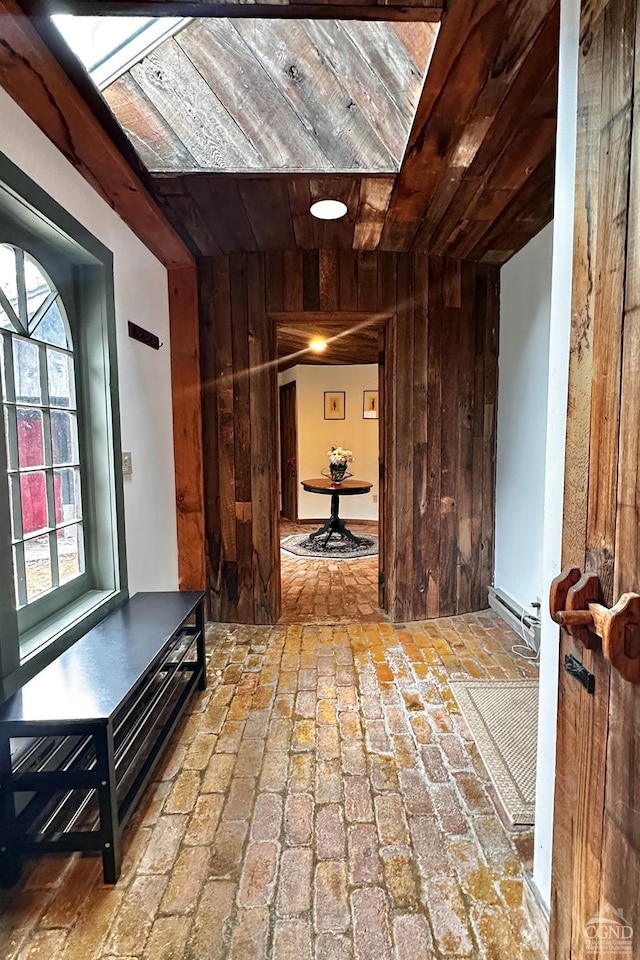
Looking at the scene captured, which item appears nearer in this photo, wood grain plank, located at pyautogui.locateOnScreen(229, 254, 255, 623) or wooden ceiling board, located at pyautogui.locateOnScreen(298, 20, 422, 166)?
wooden ceiling board, located at pyautogui.locateOnScreen(298, 20, 422, 166)

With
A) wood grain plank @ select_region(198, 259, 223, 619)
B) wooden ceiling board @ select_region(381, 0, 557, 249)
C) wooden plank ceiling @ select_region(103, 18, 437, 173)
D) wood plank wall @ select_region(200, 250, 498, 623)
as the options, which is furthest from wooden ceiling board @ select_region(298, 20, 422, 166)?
wood grain plank @ select_region(198, 259, 223, 619)

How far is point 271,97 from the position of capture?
6.18 feet

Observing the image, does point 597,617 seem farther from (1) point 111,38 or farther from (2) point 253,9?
(1) point 111,38

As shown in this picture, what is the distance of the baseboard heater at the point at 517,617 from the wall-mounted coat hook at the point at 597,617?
210 centimetres

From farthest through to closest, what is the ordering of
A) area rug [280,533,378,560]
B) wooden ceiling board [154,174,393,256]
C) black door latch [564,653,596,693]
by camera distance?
area rug [280,533,378,560]
wooden ceiling board [154,174,393,256]
black door latch [564,653,596,693]

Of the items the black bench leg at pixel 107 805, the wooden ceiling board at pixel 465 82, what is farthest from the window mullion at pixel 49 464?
the wooden ceiling board at pixel 465 82

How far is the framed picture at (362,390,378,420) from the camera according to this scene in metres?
6.80

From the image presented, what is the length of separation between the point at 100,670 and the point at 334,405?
5.78 meters

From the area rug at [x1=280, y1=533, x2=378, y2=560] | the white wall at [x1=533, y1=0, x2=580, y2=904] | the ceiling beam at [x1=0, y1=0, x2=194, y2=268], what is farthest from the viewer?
the area rug at [x1=280, y1=533, x2=378, y2=560]

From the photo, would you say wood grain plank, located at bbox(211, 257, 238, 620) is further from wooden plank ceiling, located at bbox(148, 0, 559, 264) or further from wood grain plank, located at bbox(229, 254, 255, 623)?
wooden plank ceiling, located at bbox(148, 0, 559, 264)

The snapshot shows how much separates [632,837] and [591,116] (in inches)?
48.6

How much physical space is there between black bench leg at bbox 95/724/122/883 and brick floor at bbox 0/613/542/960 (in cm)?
6

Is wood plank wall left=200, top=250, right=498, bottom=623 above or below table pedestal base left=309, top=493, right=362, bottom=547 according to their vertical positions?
above

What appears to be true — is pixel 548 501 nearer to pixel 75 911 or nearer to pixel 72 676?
pixel 72 676
